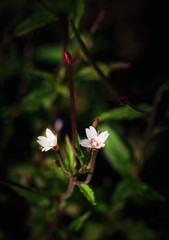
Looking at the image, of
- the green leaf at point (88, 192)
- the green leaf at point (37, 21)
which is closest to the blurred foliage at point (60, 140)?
the green leaf at point (37, 21)

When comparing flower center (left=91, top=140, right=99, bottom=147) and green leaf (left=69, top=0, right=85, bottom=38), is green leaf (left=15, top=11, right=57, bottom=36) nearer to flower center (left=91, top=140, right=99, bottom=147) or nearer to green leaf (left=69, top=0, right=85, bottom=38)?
green leaf (left=69, top=0, right=85, bottom=38)

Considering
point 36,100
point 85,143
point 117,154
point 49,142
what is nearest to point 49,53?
point 36,100

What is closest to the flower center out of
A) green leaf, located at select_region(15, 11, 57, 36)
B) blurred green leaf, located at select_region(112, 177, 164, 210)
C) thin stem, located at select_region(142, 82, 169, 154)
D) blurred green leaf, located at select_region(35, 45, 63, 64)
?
thin stem, located at select_region(142, 82, 169, 154)

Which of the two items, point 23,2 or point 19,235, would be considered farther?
point 23,2

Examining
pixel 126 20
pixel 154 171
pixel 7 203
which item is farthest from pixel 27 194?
pixel 126 20

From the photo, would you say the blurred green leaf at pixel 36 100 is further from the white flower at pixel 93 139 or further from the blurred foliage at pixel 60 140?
the white flower at pixel 93 139

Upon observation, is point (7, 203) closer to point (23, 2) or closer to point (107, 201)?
point (107, 201)

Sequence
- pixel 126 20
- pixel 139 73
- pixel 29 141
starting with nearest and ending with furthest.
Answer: pixel 29 141
pixel 139 73
pixel 126 20
